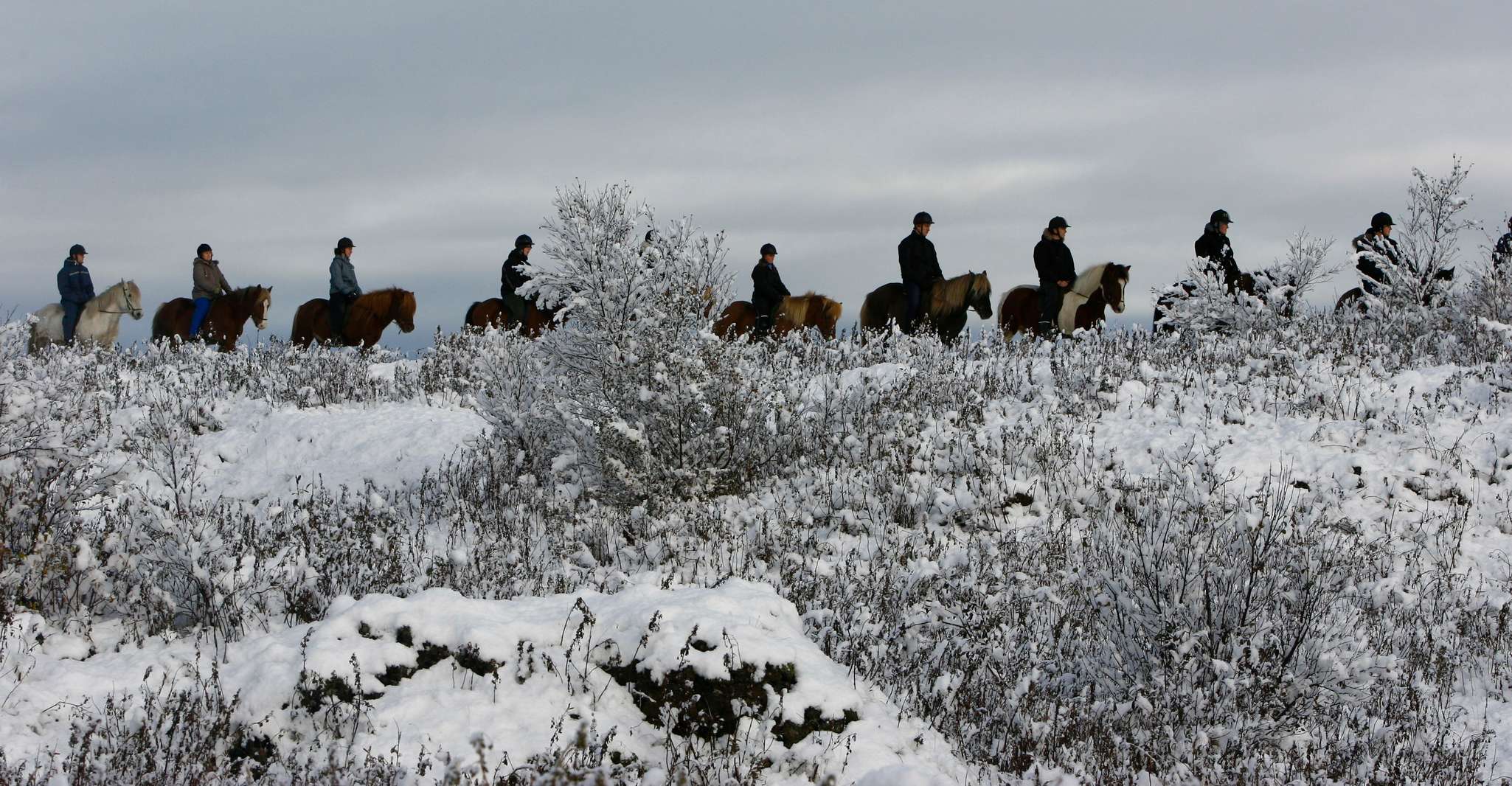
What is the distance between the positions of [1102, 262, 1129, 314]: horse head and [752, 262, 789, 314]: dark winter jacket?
5.34 meters

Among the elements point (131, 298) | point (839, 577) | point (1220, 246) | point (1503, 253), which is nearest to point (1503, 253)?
point (1503, 253)

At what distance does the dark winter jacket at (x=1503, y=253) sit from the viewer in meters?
13.6

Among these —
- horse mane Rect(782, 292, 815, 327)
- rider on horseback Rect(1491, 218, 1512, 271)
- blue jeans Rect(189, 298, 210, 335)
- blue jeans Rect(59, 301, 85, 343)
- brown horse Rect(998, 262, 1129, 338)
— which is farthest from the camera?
blue jeans Rect(189, 298, 210, 335)

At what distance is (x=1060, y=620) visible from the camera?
20.2 feet

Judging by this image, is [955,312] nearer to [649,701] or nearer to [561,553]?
[561,553]

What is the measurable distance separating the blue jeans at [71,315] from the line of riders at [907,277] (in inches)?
0.5

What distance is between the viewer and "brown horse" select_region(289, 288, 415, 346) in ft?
62.7

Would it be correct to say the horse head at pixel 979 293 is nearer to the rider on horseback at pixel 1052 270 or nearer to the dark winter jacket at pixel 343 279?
the rider on horseback at pixel 1052 270

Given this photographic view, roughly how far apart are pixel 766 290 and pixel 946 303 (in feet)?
9.98

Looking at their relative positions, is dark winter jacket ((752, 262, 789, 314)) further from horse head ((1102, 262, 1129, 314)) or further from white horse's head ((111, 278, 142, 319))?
white horse's head ((111, 278, 142, 319))

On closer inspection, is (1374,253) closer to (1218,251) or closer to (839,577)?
(1218,251)

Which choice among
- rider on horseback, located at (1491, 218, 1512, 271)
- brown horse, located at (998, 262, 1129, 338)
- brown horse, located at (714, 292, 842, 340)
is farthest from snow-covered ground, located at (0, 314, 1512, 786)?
brown horse, located at (714, 292, 842, 340)

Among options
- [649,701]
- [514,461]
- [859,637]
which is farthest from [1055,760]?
[514,461]

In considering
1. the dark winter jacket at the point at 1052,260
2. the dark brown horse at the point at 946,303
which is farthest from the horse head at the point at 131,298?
the dark winter jacket at the point at 1052,260
